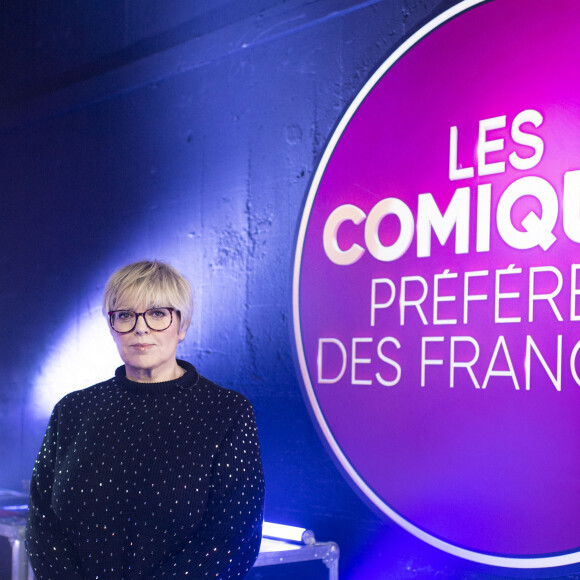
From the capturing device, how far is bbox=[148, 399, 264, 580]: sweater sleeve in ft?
5.88

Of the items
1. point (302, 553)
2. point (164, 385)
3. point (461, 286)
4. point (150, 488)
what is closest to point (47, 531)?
point (150, 488)

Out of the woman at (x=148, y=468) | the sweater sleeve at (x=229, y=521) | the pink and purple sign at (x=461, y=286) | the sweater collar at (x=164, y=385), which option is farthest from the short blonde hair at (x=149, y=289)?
the pink and purple sign at (x=461, y=286)

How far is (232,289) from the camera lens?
3.00 meters

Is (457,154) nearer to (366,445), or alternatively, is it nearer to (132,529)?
(366,445)

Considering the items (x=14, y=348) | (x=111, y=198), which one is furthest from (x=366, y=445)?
(x=14, y=348)

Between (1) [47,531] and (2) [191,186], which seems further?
(2) [191,186]

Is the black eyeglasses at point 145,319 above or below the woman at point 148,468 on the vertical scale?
above

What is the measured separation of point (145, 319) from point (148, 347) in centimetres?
7

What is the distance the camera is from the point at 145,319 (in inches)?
77.1

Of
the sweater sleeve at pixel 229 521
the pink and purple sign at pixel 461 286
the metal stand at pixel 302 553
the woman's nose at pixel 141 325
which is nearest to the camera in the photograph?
the sweater sleeve at pixel 229 521

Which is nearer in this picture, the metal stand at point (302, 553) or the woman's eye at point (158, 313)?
the woman's eye at point (158, 313)

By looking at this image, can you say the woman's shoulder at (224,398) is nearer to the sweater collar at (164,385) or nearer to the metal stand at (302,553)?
the sweater collar at (164,385)

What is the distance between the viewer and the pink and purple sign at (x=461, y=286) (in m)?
2.10

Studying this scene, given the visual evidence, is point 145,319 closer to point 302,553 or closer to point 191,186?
point 302,553
